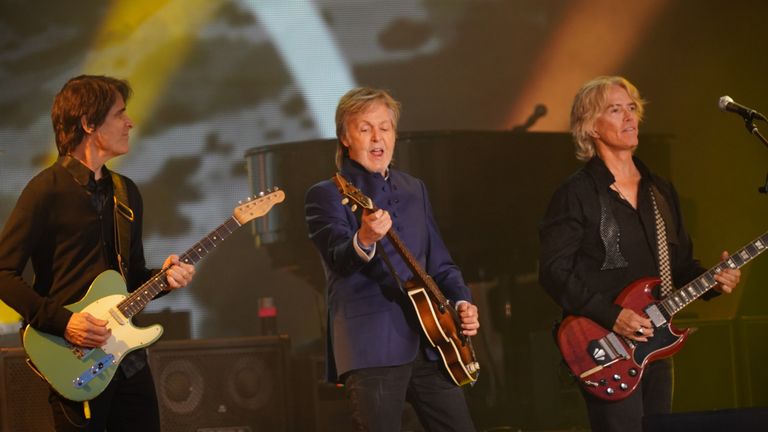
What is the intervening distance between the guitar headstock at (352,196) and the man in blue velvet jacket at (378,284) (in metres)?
0.04

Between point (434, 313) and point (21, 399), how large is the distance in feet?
10.9

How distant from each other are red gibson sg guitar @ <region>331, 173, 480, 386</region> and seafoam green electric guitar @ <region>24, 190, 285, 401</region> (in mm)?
833

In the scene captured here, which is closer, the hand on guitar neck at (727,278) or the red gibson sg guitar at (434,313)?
the red gibson sg guitar at (434,313)

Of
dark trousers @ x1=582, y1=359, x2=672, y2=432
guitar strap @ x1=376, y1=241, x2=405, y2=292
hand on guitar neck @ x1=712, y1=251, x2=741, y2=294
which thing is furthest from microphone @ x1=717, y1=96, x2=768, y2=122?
guitar strap @ x1=376, y1=241, x2=405, y2=292

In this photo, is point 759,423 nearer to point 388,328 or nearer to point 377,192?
point 388,328

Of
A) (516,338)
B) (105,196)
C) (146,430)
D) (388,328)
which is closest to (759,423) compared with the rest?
(388,328)

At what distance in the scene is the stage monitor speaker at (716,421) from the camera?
2.58 m

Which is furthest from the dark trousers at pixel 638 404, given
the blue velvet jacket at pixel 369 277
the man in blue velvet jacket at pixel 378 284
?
the blue velvet jacket at pixel 369 277

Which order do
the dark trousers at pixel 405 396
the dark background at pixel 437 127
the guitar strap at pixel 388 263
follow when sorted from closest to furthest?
the dark trousers at pixel 405 396 < the guitar strap at pixel 388 263 < the dark background at pixel 437 127

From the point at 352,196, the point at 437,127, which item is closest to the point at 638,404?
the point at 352,196

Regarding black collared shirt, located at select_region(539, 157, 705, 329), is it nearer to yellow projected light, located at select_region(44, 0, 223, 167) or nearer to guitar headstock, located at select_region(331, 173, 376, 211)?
guitar headstock, located at select_region(331, 173, 376, 211)

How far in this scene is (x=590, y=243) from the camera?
443 cm

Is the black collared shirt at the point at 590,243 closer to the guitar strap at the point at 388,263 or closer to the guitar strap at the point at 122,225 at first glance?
the guitar strap at the point at 388,263

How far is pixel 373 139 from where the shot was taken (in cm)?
416
